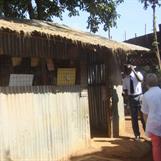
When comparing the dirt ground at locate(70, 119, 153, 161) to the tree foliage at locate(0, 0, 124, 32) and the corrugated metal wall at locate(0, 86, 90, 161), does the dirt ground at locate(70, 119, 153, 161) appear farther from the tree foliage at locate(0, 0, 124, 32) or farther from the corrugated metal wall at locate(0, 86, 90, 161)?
the tree foliage at locate(0, 0, 124, 32)

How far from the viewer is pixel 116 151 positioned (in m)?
A: 10.4

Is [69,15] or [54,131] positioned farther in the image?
[69,15]

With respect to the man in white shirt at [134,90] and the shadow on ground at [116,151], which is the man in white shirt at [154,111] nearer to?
the shadow on ground at [116,151]

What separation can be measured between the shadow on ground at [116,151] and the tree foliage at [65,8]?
6.03 meters

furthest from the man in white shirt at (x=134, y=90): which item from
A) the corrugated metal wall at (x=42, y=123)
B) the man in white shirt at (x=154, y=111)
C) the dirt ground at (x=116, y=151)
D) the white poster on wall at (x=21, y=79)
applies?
the man in white shirt at (x=154, y=111)

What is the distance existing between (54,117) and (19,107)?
1131 mm

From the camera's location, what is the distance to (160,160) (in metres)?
7.62

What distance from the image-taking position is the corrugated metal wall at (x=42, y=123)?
8.42 m

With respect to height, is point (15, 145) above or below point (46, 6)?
below

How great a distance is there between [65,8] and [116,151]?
350 inches

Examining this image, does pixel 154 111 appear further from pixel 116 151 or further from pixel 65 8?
pixel 65 8

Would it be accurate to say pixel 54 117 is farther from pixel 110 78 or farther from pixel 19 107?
pixel 110 78

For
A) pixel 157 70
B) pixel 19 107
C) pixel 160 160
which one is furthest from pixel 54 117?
pixel 157 70

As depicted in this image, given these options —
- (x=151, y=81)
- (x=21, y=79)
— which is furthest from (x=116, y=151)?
(x=151, y=81)
